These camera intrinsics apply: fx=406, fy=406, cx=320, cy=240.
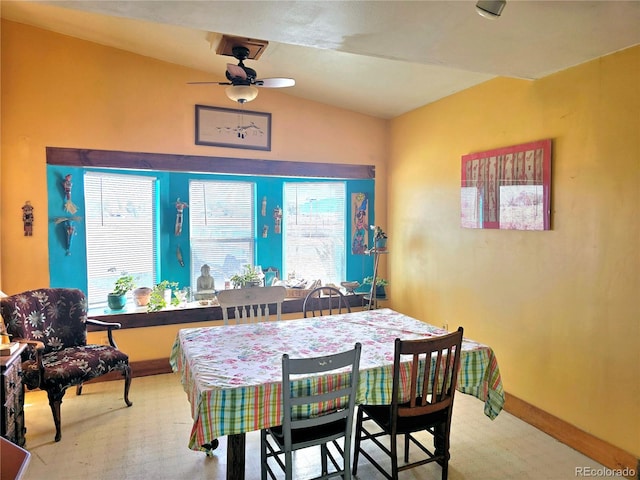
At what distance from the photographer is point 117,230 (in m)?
4.14

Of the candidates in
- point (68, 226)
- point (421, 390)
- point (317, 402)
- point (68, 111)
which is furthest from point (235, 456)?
point (68, 111)

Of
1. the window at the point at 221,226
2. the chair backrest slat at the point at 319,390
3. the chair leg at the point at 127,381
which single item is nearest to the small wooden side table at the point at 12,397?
the chair leg at the point at 127,381

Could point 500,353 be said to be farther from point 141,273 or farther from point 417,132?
point 141,273

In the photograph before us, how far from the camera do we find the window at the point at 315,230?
488 centimetres

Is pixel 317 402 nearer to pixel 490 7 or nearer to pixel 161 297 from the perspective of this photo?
pixel 490 7

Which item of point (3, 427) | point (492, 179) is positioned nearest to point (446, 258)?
point (492, 179)

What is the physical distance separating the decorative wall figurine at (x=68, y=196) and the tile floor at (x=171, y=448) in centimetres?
163

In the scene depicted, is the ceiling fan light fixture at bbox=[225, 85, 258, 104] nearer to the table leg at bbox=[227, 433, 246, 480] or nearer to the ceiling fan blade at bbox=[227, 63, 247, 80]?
the ceiling fan blade at bbox=[227, 63, 247, 80]

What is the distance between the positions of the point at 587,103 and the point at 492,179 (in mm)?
843

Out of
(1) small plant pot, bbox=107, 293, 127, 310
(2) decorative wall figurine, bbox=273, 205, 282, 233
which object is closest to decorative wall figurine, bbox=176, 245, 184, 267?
(1) small plant pot, bbox=107, 293, 127, 310

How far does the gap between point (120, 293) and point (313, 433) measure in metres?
2.73

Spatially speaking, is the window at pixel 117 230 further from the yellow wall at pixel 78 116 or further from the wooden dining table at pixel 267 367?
the wooden dining table at pixel 267 367

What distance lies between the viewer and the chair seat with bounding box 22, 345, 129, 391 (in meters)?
2.74

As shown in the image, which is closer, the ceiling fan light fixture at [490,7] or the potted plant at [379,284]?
the ceiling fan light fixture at [490,7]
